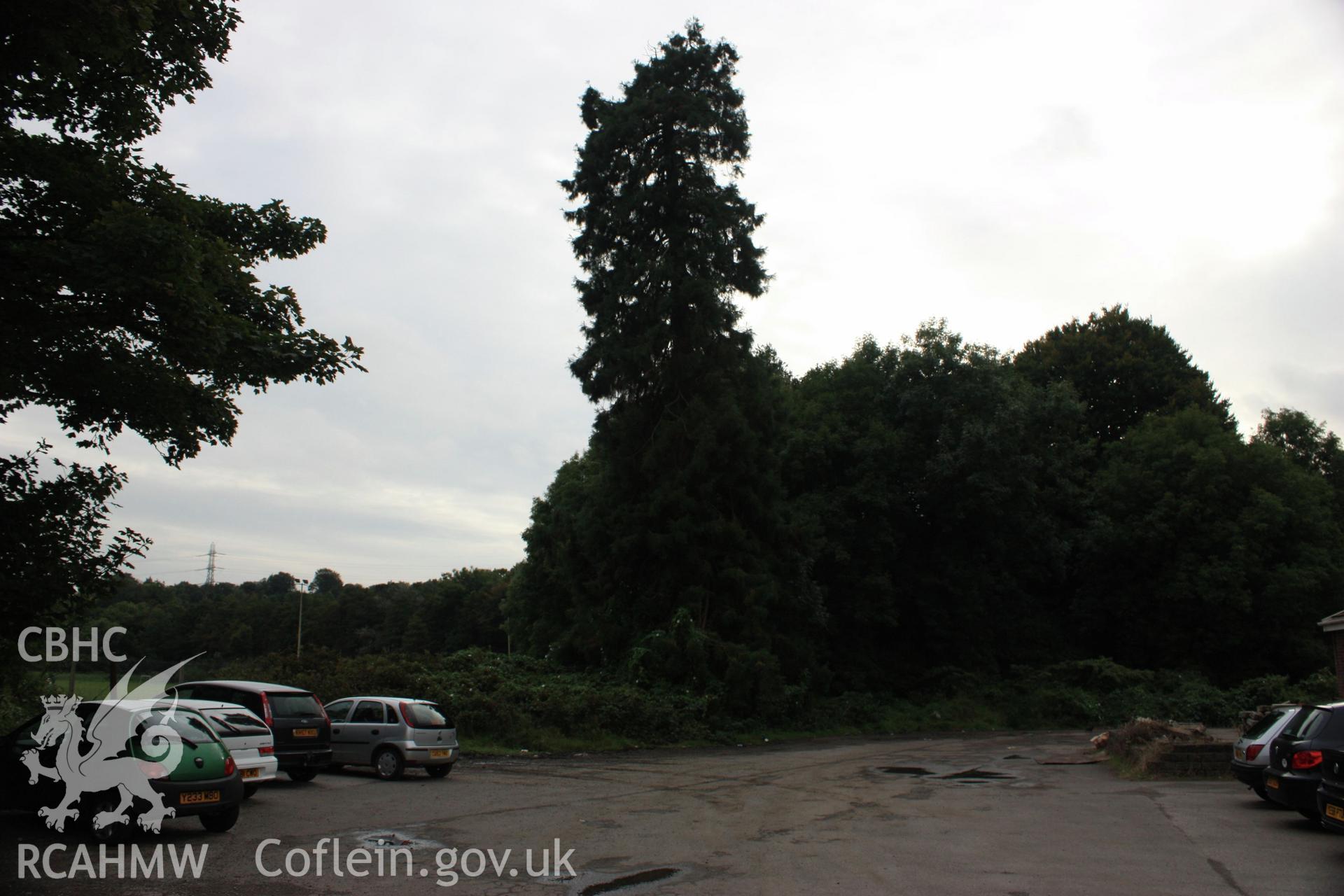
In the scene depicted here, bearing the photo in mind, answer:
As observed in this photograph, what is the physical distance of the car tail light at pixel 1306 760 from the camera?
1109cm

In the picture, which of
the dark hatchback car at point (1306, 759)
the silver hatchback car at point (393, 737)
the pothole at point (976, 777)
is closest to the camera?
the dark hatchback car at point (1306, 759)

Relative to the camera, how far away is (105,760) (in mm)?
9672

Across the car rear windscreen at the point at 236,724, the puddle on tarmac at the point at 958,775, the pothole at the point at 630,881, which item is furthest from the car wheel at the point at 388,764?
the puddle on tarmac at the point at 958,775

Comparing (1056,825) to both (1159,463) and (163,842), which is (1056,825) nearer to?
(163,842)

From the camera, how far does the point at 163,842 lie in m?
9.88

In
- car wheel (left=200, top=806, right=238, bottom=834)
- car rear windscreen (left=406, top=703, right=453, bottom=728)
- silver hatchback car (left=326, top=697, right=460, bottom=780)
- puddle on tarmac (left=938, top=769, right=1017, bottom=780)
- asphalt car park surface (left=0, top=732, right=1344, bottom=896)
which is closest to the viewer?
asphalt car park surface (left=0, top=732, right=1344, bottom=896)

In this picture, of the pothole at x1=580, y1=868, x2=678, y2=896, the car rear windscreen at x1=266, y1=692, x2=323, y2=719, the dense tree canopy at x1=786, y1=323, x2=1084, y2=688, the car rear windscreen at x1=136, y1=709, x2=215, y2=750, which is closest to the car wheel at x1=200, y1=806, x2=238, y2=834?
the car rear windscreen at x1=136, y1=709, x2=215, y2=750

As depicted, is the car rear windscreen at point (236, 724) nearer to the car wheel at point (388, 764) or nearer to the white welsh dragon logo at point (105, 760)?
the white welsh dragon logo at point (105, 760)

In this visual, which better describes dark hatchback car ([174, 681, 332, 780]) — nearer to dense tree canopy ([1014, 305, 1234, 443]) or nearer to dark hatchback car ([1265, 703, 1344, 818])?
dark hatchback car ([1265, 703, 1344, 818])

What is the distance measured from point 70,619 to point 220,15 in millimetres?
8544

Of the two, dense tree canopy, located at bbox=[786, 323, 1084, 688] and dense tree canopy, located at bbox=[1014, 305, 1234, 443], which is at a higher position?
dense tree canopy, located at bbox=[1014, 305, 1234, 443]

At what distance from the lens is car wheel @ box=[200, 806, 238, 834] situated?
10.5 meters

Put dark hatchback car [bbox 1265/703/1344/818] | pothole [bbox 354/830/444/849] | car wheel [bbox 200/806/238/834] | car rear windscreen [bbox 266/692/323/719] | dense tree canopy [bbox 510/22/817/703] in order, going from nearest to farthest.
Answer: pothole [bbox 354/830/444/849] < car wheel [bbox 200/806/238/834] < dark hatchback car [bbox 1265/703/1344/818] < car rear windscreen [bbox 266/692/323/719] < dense tree canopy [bbox 510/22/817/703]

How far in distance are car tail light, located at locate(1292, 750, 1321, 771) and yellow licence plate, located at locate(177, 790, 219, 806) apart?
1268cm
